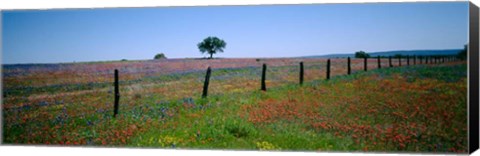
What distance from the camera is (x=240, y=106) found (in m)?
13.1

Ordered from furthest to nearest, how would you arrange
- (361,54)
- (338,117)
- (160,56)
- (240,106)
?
(160,56) < (240,106) < (361,54) < (338,117)

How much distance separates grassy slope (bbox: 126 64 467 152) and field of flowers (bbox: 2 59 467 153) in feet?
0.07

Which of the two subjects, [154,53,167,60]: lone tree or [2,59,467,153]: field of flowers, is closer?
[2,59,467,153]: field of flowers

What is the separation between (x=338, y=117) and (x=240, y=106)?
82.8 inches

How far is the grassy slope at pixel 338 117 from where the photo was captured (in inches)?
462

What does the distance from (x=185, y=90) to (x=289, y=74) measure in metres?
2.32

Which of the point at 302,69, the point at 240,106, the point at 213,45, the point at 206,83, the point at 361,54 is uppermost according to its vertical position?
the point at 213,45

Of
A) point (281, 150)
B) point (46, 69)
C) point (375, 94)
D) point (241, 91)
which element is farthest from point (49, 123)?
point (375, 94)

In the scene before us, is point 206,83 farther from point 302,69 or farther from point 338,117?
point 338,117

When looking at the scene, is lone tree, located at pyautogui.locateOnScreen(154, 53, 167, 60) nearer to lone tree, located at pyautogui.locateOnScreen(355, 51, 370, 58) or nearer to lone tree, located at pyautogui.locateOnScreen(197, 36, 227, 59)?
lone tree, located at pyautogui.locateOnScreen(197, 36, 227, 59)

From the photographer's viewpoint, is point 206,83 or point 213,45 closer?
point 213,45

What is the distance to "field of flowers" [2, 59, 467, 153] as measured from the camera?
1189 centimetres

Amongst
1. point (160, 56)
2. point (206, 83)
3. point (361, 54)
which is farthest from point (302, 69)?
point (160, 56)

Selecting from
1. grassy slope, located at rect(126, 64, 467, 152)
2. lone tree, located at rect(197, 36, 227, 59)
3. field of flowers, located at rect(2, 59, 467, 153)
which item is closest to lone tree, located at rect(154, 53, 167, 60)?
field of flowers, located at rect(2, 59, 467, 153)
